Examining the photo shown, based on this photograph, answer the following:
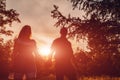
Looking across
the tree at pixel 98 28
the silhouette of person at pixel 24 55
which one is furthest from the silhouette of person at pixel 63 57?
the tree at pixel 98 28

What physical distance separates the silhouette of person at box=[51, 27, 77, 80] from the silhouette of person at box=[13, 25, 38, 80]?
165 centimetres

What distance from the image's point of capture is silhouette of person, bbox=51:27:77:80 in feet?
33.1

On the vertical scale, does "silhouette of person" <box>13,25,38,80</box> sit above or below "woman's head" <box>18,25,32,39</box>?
below

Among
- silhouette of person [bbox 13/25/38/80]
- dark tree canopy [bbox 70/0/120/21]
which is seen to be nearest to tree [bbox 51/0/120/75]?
dark tree canopy [bbox 70/0/120/21]

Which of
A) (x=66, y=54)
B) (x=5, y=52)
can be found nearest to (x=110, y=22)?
(x=66, y=54)

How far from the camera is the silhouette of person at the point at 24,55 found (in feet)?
27.6

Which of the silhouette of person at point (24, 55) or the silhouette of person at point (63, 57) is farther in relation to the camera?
the silhouette of person at point (63, 57)

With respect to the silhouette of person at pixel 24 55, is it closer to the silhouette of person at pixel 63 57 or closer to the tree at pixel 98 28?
the silhouette of person at pixel 63 57

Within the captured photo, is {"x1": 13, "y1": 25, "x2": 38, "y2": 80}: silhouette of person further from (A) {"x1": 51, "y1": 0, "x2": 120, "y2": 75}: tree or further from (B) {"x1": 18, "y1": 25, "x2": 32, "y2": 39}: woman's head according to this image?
(A) {"x1": 51, "y1": 0, "x2": 120, "y2": 75}: tree

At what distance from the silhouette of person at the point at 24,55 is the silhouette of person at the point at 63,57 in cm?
165

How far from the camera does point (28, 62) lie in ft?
27.8

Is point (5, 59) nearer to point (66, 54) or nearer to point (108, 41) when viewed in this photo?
point (108, 41)

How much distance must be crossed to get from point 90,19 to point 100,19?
58 cm

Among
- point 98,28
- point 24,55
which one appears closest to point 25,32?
point 24,55
